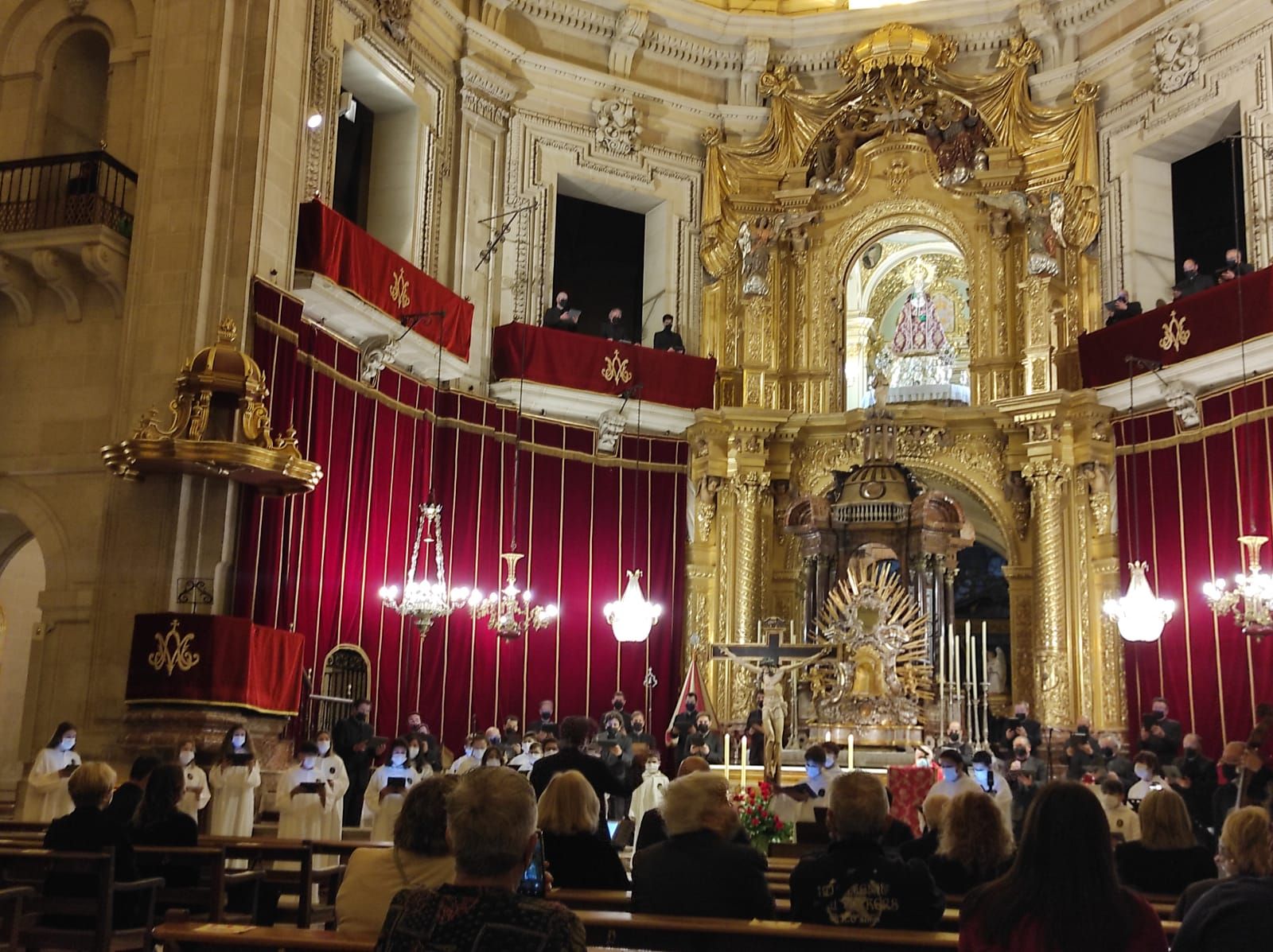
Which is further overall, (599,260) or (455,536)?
(599,260)

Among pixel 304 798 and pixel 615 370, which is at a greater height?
pixel 615 370

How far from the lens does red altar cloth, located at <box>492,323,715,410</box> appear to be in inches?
771

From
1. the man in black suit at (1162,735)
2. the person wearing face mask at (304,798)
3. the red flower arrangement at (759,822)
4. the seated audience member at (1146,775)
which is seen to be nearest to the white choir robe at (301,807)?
the person wearing face mask at (304,798)

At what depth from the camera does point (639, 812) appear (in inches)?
571

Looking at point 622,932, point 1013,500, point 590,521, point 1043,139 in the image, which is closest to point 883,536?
point 1013,500

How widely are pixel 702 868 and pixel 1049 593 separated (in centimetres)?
1486

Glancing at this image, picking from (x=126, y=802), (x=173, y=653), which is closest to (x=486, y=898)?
(x=126, y=802)

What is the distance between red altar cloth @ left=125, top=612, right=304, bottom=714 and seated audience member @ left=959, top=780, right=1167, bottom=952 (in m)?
10.6

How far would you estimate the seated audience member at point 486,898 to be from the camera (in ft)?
10.3

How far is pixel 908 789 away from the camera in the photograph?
37.7ft

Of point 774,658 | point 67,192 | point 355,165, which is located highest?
point 355,165

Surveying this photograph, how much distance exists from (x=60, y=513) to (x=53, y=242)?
8.88ft

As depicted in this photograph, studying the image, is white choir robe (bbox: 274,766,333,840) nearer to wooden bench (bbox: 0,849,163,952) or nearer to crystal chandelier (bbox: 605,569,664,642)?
wooden bench (bbox: 0,849,163,952)

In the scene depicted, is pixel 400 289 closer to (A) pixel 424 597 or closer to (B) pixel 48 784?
(A) pixel 424 597
